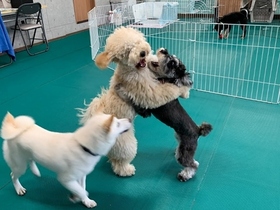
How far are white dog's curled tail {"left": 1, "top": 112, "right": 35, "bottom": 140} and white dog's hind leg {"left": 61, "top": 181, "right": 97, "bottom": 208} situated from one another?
347 mm

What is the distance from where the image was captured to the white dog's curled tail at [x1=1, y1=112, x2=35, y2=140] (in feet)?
4.33

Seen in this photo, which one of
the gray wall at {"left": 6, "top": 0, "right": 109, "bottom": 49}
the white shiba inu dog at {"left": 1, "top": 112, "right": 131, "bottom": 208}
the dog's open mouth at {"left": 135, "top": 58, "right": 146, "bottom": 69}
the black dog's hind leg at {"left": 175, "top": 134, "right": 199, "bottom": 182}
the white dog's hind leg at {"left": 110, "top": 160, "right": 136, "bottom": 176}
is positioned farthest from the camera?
the gray wall at {"left": 6, "top": 0, "right": 109, "bottom": 49}

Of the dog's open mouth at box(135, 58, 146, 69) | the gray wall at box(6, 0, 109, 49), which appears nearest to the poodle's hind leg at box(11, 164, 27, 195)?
the dog's open mouth at box(135, 58, 146, 69)

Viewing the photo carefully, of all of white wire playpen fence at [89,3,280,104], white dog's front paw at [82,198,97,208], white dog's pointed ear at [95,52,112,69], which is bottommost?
white dog's front paw at [82,198,97,208]

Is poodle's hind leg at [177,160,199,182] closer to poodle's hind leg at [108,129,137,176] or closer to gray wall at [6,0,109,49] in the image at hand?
poodle's hind leg at [108,129,137,176]

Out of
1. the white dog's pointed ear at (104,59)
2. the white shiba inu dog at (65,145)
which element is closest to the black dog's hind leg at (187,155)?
the white shiba inu dog at (65,145)

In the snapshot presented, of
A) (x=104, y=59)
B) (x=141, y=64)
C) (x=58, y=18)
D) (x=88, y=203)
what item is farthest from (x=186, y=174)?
(x=58, y=18)

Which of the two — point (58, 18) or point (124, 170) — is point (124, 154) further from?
point (58, 18)

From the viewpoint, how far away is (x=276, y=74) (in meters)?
3.14

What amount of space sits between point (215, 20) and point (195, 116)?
4399 mm

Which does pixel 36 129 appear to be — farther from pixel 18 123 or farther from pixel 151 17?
pixel 151 17

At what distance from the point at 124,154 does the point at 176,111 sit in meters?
0.45

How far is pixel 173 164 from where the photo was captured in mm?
1888

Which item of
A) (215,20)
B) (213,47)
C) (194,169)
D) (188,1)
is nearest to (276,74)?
Result: (213,47)
